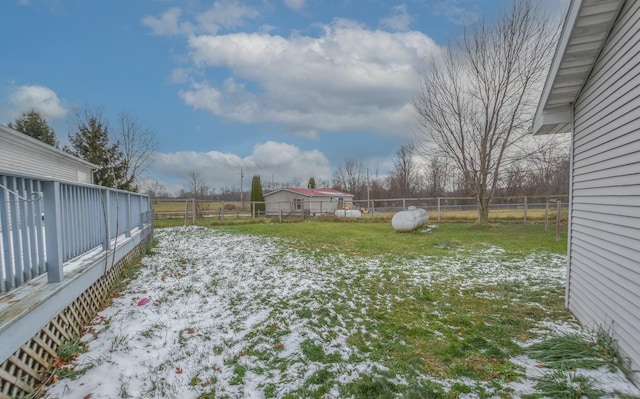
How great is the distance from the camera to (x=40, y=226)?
243cm

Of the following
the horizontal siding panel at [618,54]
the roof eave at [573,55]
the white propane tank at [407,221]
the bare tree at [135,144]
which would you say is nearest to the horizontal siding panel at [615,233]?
the horizontal siding panel at [618,54]

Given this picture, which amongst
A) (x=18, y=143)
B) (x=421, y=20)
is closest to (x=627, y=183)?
(x=421, y=20)

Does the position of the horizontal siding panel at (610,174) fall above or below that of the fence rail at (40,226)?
above

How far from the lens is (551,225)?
13594 mm

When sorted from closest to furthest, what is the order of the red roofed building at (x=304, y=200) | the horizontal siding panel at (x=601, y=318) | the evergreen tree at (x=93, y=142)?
the horizontal siding panel at (x=601, y=318)
the evergreen tree at (x=93, y=142)
the red roofed building at (x=304, y=200)

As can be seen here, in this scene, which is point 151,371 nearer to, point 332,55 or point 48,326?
point 48,326

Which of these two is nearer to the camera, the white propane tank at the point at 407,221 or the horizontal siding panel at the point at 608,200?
the horizontal siding panel at the point at 608,200

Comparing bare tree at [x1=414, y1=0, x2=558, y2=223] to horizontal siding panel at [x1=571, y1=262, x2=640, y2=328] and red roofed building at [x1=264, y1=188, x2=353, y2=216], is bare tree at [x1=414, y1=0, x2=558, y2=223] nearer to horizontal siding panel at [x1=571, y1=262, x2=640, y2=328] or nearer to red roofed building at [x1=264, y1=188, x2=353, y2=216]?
horizontal siding panel at [x1=571, y1=262, x2=640, y2=328]

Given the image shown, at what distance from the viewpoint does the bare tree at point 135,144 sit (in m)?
22.0

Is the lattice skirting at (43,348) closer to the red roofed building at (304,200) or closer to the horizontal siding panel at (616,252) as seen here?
the horizontal siding panel at (616,252)

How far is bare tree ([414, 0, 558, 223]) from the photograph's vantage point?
41.4ft

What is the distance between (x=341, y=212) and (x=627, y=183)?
19.7 metres

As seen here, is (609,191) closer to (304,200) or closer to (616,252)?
(616,252)

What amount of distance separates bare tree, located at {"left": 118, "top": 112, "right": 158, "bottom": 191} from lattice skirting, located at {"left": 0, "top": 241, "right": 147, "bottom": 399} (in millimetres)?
22152
